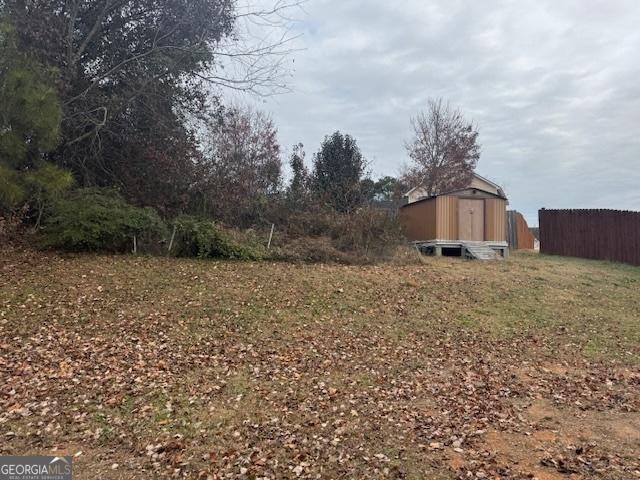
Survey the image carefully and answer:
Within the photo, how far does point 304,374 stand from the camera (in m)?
5.02

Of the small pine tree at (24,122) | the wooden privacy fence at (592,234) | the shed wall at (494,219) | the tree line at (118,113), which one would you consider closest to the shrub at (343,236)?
the tree line at (118,113)

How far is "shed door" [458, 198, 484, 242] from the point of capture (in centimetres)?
1438

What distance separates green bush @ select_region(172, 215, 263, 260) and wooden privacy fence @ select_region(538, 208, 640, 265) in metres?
12.7

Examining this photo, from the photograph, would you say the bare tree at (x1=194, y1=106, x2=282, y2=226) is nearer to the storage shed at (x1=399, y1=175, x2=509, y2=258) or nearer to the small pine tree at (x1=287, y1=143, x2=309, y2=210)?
the small pine tree at (x1=287, y1=143, x2=309, y2=210)

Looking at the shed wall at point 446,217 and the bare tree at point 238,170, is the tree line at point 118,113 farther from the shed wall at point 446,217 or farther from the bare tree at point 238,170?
the shed wall at point 446,217

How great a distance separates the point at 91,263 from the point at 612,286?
1114 cm

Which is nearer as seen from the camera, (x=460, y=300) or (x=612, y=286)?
(x=460, y=300)

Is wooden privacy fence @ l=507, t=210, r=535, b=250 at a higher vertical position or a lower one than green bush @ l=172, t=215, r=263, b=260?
higher

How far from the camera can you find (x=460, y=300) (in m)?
8.33

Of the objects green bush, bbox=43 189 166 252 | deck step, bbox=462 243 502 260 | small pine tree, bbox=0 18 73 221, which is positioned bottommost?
deck step, bbox=462 243 502 260

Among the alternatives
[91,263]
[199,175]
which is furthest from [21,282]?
[199,175]

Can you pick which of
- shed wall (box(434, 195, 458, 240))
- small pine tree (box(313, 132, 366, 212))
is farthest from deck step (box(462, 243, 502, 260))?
small pine tree (box(313, 132, 366, 212))

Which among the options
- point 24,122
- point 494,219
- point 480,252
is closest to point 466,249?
point 480,252

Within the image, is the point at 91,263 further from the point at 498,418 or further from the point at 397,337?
the point at 498,418
